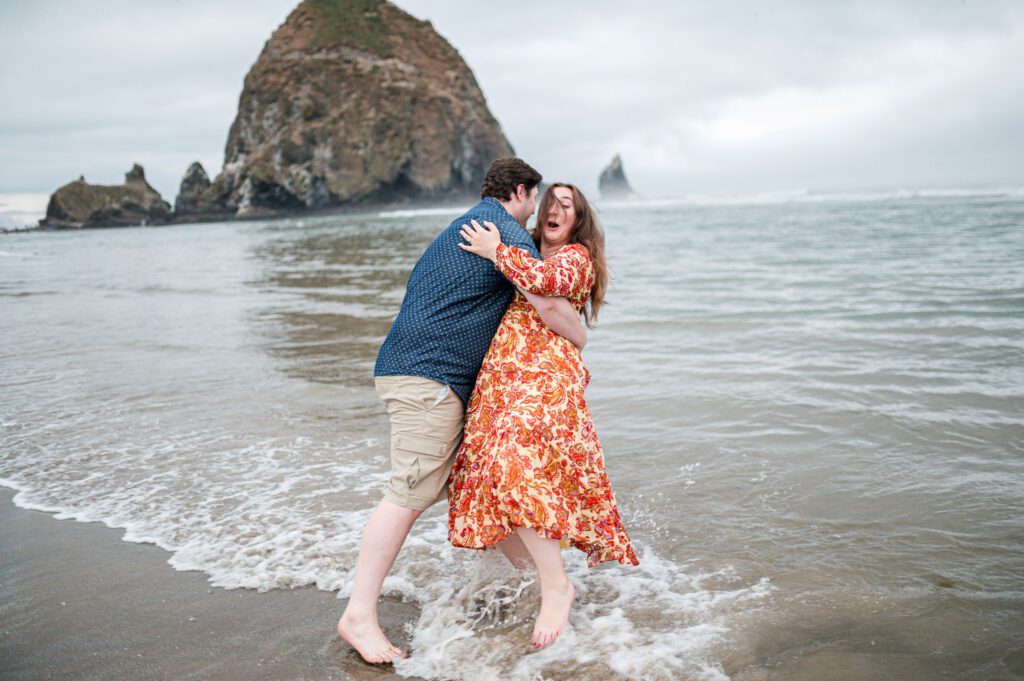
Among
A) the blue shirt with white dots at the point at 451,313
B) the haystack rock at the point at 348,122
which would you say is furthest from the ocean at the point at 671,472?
the haystack rock at the point at 348,122

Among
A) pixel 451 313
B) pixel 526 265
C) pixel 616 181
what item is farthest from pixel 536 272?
pixel 616 181

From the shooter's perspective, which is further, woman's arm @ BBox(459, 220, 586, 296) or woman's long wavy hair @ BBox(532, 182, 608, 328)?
woman's long wavy hair @ BBox(532, 182, 608, 328)

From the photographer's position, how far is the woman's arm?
289cm

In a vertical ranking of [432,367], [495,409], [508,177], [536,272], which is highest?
[508,177]

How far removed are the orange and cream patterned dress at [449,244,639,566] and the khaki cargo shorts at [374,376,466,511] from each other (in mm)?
122

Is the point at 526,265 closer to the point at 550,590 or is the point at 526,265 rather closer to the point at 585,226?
the point at 585,226

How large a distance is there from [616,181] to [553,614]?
142 meters

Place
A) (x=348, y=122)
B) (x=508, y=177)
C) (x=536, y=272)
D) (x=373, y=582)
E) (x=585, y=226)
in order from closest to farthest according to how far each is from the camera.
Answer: (x=536, y=272) → (x=373, y=582) → (x=508, y=177) → (x=585, y=226) → (x=348, y=122)

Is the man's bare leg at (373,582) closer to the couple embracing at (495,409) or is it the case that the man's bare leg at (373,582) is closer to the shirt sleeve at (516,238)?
the couple embracing at (495,409)

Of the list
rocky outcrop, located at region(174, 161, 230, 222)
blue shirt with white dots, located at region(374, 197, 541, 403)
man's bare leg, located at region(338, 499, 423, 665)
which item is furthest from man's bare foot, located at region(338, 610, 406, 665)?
rocky outcrop, located at region(174, 161, 230, 222)

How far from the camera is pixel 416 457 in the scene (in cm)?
301

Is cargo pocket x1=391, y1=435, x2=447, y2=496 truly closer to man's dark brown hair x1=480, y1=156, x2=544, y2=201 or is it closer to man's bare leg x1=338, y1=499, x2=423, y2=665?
man's bare leg x1=338, y1=499, x2=423, y2=665

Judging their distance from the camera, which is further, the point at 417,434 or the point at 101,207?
the point at 101,207

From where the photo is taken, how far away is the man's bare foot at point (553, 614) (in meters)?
3.00
